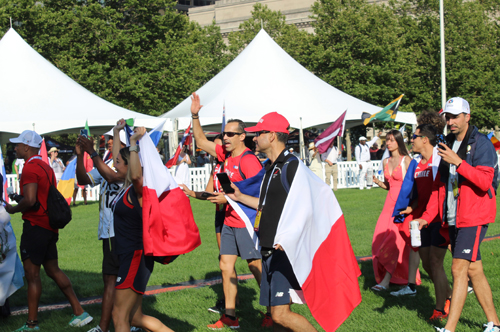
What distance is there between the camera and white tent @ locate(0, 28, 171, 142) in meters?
16.3

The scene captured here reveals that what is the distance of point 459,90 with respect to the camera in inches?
1437

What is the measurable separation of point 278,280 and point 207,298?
109 inches

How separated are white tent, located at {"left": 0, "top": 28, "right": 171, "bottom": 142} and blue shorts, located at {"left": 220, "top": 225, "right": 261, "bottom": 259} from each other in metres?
11.4

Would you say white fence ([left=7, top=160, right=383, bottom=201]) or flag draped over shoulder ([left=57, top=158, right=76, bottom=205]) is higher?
flag draped over shoulder ([left=57, top=158, right=76, bottom=205])

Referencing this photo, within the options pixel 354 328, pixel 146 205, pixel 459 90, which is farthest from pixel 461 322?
pixel 459 90

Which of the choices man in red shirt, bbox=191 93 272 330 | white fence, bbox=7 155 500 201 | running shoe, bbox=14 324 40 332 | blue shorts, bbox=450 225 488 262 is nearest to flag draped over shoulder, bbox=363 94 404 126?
white fence, bbox=7 155 500 201

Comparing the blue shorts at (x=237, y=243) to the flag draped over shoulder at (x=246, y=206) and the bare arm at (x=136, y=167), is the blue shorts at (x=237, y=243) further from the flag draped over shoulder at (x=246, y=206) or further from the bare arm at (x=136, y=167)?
the bare arm at (x=136, y=167)

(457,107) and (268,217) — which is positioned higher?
(457,107)

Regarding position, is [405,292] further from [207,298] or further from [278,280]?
[278,280]

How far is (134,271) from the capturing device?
169 inches

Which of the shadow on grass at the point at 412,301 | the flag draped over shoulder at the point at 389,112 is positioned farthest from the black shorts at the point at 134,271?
the flag draped over shoulder at the point at 389,112

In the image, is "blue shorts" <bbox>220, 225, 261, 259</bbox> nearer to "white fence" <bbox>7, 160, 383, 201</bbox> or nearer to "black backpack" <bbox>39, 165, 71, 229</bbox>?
"black backpack" <bbox>39, 165, 71, 229</bbox>

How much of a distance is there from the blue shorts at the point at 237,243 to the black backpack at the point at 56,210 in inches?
65.4

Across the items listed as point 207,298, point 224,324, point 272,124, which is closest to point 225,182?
point 272,124
